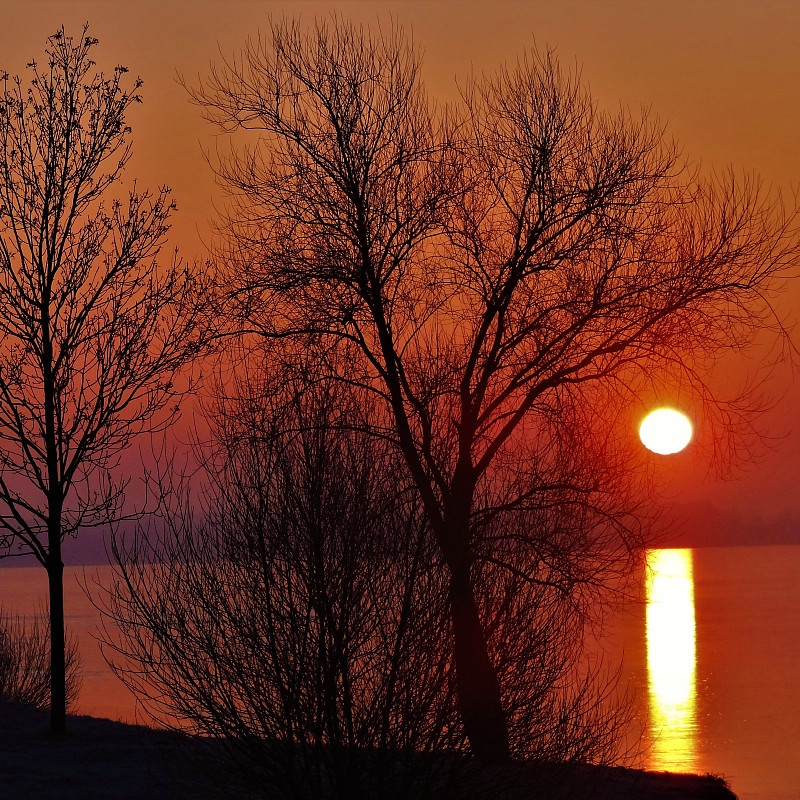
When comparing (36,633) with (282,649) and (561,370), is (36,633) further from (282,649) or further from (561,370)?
(282,649)

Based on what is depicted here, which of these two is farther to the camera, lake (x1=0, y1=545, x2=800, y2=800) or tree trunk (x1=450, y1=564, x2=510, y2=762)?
lake (x1=0, y1=545, x2=800, y2=800)

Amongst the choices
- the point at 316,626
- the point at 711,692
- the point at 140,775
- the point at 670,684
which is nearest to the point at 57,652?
the point at 140,775

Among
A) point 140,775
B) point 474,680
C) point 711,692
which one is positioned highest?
point 711,692

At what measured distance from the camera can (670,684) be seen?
315ft

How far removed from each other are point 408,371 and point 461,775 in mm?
7211

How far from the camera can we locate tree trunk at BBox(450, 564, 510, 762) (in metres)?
8.93

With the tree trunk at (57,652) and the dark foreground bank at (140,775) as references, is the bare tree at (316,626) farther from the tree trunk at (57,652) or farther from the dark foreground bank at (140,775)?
the tree trunk at (57,652)

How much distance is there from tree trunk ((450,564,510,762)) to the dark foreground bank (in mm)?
246

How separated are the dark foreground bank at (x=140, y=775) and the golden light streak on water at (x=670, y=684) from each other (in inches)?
47.2

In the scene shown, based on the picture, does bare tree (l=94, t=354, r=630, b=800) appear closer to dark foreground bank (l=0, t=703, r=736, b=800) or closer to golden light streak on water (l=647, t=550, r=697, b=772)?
dark foreground bank (l=0, t=703, r=736, b=800)

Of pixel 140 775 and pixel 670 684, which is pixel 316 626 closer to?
pixel 140 775

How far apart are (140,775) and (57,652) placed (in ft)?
9.83

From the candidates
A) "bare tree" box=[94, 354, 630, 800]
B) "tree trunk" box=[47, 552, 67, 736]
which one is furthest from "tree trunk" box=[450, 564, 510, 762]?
"tree trunk" box=[47, 552, 67, 736]

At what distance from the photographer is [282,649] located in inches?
343
